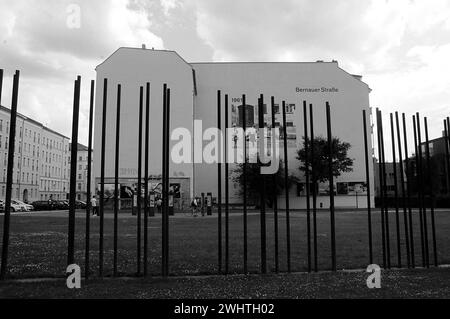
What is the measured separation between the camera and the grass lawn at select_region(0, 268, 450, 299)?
6.24 metres

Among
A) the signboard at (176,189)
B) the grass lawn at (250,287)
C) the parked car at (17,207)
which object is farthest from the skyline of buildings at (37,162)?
the grass lawn at (250,287)

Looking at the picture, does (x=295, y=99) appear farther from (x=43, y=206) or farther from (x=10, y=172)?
(x=10, y=172)

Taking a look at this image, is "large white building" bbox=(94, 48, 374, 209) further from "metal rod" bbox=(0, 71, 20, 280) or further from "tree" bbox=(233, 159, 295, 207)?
"metal rod" bbox=(0, 71, 20, 280)

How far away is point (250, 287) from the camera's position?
6777mm

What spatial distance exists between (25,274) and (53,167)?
104 m

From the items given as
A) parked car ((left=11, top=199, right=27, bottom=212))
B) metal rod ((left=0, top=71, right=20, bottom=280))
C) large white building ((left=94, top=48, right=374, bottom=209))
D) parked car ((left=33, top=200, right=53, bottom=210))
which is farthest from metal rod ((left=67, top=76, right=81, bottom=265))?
parked car ((left=33, top=200, right=53, bottom=210))

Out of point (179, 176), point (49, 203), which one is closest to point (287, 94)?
point (179, 176)

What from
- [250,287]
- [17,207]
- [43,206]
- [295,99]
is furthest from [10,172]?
[43,206]

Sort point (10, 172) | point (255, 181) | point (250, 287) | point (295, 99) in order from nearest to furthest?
point (250, 287), point (10, 172), point (255, 181), point (295, 99)

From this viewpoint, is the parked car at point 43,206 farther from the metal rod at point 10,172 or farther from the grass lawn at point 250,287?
the grass lawn at point 250,287

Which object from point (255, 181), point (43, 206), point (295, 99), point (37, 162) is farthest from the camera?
point (37, 162)

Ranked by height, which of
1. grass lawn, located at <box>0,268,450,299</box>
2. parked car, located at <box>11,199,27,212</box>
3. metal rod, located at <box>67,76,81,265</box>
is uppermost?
metal rod, located at <box>67,76,81,265</box>

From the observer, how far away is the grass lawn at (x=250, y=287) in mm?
6238
